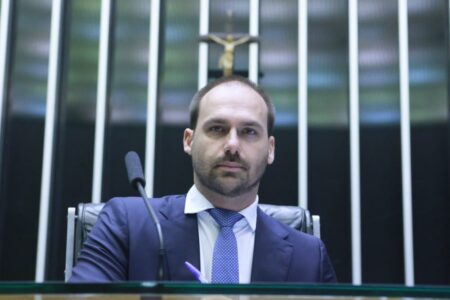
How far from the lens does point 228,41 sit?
149 inches

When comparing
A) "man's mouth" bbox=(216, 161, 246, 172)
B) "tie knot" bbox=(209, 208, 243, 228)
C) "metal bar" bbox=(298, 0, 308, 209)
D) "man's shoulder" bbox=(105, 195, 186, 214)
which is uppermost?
"metal bar" bbox=(298, 0, 308, 209)

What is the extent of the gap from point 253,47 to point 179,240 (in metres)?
2.50

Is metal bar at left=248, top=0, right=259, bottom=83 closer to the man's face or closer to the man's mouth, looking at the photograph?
the man's face

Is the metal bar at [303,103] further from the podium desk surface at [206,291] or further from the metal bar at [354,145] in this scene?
the podium desk surface at [206,291]

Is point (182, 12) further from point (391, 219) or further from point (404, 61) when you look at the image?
point (391, 219)

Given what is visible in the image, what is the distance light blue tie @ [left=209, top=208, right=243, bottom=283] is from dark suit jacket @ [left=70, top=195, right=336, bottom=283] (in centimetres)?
6

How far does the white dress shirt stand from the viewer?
1.58 m

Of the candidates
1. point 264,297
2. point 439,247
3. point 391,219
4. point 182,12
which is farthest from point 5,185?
point 264,297

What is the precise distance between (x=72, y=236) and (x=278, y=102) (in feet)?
7.68

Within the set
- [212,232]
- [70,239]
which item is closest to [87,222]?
[70,239]

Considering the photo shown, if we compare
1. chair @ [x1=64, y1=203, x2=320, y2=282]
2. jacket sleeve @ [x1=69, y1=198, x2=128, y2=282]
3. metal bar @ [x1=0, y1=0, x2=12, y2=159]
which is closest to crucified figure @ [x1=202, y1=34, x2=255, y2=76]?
metal bar @ [x1=0, y1=0, x2=12, y2=159]

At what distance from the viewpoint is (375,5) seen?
4.00 metres

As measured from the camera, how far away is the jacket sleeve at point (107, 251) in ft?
A: 4.75

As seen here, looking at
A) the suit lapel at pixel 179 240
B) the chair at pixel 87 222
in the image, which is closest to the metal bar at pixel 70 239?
the chair at pixel 87 222
